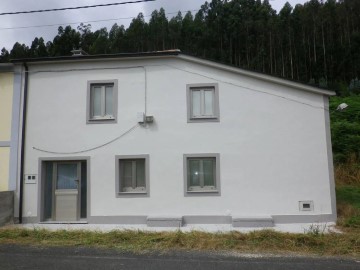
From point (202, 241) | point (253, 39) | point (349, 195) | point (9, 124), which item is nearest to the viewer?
point (202, 241)

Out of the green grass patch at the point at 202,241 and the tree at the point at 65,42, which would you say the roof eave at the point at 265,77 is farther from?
the tree at the point at 65,42

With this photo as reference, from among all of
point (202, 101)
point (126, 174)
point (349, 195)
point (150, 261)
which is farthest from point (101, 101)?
point (349, 195)

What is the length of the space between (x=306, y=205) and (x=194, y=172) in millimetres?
3631

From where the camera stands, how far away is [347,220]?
10.6 meters

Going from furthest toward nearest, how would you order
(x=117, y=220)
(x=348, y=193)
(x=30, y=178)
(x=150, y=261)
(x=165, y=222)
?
(x=348, y=193) → (x=30, y=178) → (x=117, y=220) → (x=165, y=222) → (x=150, y=261)

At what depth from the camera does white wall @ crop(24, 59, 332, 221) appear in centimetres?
1141

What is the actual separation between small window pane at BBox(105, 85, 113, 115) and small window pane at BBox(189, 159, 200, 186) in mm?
3192

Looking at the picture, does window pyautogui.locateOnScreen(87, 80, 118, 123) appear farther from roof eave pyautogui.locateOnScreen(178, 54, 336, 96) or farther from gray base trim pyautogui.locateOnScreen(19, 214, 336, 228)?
gray base trim pyautogui.locateOnScreen(19, 214, 336, 228)

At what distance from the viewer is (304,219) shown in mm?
11195

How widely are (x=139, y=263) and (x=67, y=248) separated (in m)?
2.29

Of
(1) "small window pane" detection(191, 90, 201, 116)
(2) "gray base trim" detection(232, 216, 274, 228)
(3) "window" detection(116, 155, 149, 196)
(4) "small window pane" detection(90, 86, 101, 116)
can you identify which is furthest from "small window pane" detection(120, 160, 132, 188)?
(2) "gray base trim" detection(232, 216, 274, 228)

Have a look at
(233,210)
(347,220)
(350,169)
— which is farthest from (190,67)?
(350,169)

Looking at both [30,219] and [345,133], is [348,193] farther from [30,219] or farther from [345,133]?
[30,219]

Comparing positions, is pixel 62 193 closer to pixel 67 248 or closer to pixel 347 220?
pixel 67 248
